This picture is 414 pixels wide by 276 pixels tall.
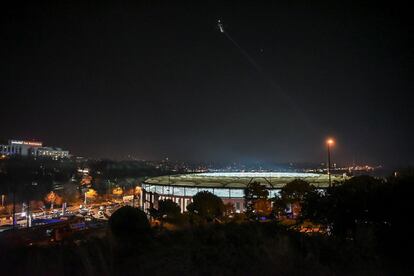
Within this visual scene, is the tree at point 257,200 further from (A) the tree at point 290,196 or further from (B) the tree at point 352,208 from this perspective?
(B) the tree at point 352,208

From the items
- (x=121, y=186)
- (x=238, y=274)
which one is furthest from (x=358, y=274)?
(x=121, y=186)

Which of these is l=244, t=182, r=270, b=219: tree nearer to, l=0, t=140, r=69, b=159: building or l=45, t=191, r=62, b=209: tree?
l=45, t=191, r=62, b=209: tree

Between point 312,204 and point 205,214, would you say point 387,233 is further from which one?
point 205,214

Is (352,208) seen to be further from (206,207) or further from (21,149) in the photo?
(21,149)

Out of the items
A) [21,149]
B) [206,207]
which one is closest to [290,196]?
[206,207]

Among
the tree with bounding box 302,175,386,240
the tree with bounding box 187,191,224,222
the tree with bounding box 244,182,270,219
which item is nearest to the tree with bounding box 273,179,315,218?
the tree with bounding box 244,182,270,219

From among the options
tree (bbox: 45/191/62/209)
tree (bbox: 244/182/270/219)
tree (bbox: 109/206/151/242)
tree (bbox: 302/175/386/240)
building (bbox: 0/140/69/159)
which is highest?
building (bbox: 0/140/69/159)
